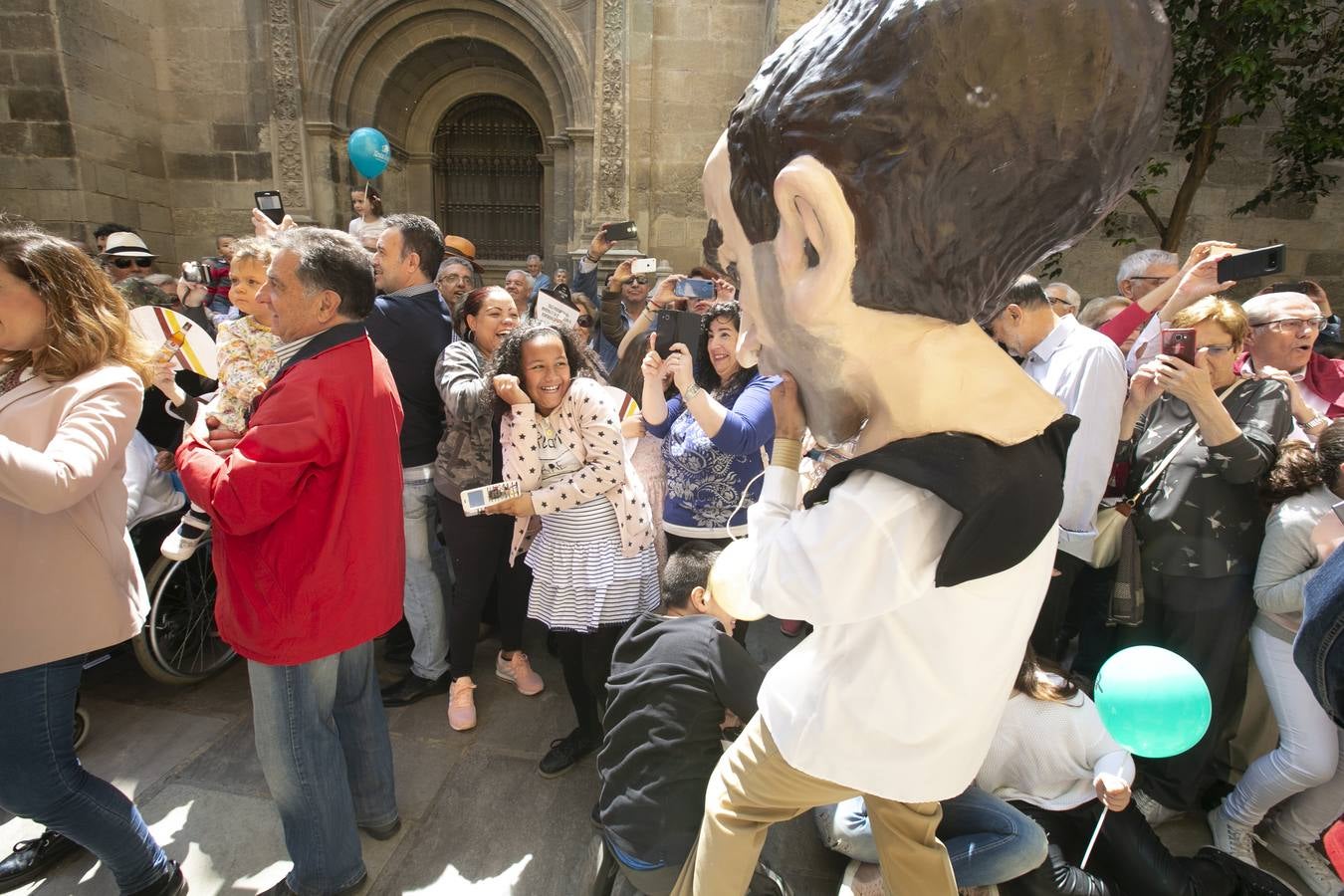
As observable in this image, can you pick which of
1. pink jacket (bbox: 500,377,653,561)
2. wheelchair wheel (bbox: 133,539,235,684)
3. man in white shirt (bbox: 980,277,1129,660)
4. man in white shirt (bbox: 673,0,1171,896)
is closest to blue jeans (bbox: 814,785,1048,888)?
man in white shirt (bbox: 673,0,1171,896)

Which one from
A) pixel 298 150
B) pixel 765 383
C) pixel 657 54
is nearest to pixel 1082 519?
pixel 765 383

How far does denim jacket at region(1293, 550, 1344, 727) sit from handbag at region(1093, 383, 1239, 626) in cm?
151

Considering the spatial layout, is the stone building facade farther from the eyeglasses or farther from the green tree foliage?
the eyeglasses

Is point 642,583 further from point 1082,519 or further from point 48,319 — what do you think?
point 48,319

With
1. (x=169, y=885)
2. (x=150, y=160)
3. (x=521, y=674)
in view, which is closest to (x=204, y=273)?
(x=150, y=160)

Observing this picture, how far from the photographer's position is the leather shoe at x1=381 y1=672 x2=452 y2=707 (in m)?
2.80

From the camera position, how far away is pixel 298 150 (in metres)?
7.44

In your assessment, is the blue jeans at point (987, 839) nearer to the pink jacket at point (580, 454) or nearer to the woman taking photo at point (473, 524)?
the pink jacket at point (580, 454)

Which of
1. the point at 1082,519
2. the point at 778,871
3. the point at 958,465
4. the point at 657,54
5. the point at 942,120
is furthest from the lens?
the point at 657,54

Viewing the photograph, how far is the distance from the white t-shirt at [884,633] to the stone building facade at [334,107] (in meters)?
6.81

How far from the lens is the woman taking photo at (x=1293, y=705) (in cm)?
205

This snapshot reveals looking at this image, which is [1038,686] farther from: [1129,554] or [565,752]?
[565,752]

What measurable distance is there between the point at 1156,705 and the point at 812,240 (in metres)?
1.37

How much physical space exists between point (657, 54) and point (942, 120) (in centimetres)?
737
